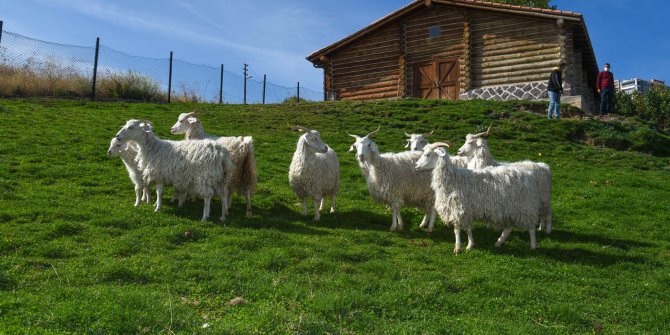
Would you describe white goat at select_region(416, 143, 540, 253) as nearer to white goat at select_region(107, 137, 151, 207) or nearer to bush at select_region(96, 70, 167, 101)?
white goat at select_region(107, 137, 151, 207)

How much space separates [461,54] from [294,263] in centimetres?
2077

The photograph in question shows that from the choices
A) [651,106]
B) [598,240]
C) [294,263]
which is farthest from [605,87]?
[651,106]

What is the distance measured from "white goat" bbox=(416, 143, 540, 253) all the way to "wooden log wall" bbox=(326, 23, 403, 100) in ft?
62.3

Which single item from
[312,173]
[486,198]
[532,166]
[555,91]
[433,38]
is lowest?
[486,198]

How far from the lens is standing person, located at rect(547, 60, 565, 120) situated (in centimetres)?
1975

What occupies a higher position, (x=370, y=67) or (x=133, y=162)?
(x=370, y=67)

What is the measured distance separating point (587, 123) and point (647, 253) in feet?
40.5

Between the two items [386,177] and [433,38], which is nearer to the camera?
[386,177]

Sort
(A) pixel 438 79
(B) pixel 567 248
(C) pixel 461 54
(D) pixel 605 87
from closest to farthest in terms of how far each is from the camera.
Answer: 1. (B) pixel 567 248
2. (D) pixel 605 87
3. (C) pixel 461 54
4. (A) pixel 438 79

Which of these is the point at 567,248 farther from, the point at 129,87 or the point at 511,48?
the point at 129,87

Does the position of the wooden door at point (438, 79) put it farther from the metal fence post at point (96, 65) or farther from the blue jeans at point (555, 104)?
the metal fence post at point (96, 65)

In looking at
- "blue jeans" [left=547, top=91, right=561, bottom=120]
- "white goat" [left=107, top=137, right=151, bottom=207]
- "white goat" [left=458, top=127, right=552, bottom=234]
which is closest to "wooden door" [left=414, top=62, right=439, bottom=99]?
"blue jeans" [left=547, top=91, right=561, bottom=120]

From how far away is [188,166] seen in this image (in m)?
9.30

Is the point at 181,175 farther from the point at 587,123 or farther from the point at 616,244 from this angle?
the point at 587,123
